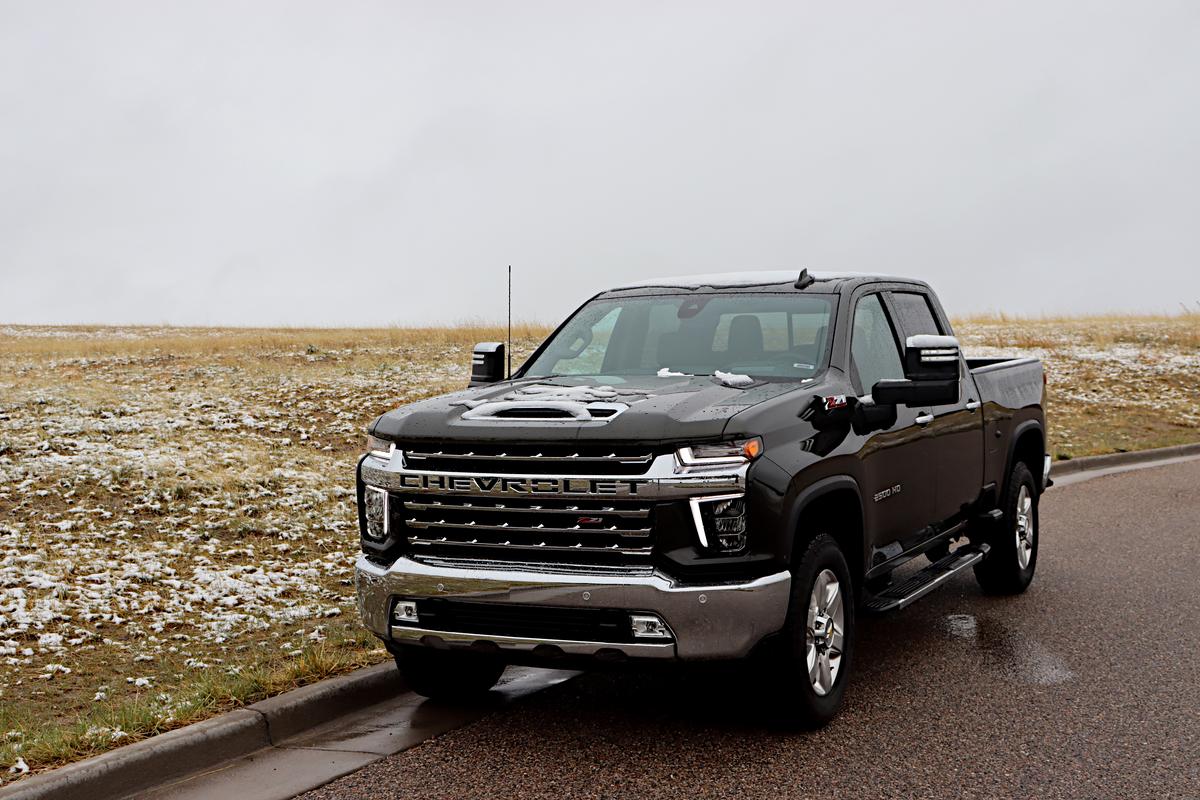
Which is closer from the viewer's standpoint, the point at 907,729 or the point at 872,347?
the point at 907,729

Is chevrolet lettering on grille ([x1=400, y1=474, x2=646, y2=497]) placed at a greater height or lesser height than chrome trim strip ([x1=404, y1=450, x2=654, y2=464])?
lesser

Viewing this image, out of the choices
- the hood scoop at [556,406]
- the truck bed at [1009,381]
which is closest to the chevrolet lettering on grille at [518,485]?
the hood scoop at [556,406]

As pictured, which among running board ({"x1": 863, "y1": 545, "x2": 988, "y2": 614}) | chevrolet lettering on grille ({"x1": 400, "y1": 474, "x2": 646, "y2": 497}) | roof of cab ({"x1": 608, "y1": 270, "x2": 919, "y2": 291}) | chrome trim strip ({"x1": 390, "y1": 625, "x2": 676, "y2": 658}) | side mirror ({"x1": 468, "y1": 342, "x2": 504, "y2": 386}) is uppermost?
roof of cab ({"x1": 608, "y1": 270, "x2": 919, "y2": 291})

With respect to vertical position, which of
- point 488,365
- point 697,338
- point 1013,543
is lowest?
point 1013,543

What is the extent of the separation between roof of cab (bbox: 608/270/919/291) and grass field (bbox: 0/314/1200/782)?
105 inches

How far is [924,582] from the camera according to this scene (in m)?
7.05

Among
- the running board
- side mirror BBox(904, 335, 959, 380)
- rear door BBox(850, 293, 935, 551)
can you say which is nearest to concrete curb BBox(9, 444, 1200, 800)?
the running board

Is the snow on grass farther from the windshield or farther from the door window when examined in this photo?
the door window

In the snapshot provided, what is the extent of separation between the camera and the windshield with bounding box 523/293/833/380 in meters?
6.55

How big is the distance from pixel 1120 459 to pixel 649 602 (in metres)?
14.8

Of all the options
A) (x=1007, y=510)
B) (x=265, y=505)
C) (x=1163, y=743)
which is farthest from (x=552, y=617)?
(x=265, y=505)

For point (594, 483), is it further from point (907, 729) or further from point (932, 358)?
point (932, 358)

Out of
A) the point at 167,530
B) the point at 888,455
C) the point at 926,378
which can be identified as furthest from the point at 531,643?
the point at 167,530

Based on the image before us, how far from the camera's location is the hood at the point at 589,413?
5.23m
